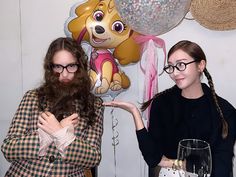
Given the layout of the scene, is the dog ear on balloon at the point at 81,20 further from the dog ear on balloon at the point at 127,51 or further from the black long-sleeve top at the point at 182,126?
the black long-sleeve top at the point at 182,126

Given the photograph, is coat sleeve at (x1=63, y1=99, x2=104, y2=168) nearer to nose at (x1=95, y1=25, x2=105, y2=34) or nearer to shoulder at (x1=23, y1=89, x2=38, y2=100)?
shoulder at (x1=23, y1=89, x2=38, y2=100)

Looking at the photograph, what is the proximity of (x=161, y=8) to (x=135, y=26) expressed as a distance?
5.2 inches

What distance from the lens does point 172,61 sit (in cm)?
128

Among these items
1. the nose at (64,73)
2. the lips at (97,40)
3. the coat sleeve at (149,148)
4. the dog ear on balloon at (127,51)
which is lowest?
the coat sleeve at (149,148)

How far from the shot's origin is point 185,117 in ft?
4.46

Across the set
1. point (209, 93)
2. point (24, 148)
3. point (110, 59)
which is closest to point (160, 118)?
point (209, 93)

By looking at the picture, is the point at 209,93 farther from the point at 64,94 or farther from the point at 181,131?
the point at 64,94

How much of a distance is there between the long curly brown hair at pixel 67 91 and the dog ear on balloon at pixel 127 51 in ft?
0.57

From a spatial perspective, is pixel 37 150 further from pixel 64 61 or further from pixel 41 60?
pixel 41 60

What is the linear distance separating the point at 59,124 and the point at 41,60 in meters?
0.80

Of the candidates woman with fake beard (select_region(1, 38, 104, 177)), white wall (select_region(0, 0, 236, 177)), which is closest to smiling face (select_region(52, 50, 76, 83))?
woman with fake beard (select_region(1, 38, 104, 177))

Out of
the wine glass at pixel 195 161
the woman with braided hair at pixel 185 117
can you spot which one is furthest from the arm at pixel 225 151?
the wine glass at pixel 195 161

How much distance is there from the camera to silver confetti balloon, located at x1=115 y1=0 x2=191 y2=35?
1.05m

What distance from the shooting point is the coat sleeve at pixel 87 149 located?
48.1 inches
